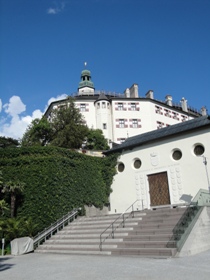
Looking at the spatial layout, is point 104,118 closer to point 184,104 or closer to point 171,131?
point 184,104

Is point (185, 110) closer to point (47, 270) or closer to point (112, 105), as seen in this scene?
point (112, 105)

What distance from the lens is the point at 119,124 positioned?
151 ft

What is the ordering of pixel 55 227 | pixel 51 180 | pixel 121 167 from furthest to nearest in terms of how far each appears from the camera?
pixel 121 167 → pixel 51 180 → pixel 55 227

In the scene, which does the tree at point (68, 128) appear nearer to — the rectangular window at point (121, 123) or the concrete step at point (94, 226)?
the rectangular window at point (121, 123)

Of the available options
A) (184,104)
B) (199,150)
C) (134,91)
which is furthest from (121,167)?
(184,104)

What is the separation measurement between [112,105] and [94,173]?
2554 centimetres

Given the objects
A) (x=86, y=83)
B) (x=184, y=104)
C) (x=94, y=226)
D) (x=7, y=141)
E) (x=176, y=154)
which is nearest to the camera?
(x=94, y=226)

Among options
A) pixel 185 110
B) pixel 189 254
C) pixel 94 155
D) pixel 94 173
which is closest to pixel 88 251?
pixel 189 254

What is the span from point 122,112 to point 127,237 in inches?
1369

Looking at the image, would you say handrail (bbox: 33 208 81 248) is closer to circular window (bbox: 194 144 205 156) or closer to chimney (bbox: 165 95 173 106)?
circular window (bbox: 194 144 205 156)

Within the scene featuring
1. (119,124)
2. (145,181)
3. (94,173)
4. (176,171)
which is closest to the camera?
(176,171)

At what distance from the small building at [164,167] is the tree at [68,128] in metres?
8.28

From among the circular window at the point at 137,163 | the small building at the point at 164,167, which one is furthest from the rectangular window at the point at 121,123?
the circular window at the point at 137,163

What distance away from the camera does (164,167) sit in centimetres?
2075
